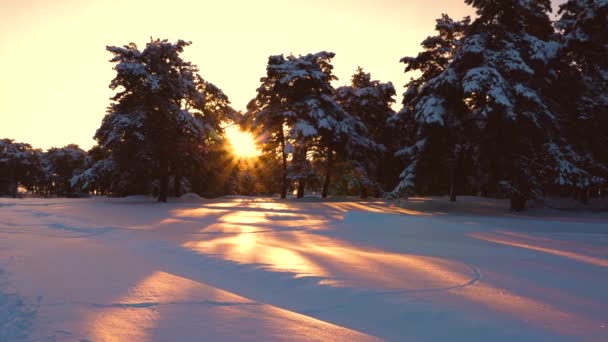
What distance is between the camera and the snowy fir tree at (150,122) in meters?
23.9

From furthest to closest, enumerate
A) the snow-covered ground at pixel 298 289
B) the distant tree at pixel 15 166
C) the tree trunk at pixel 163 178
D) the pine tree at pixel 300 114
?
the distant tree at pixel 15 166 < the pine tree at pixel 300 114 < the tree trunk at pixel 163 178 < the snow-covered ground at pixel 298 289

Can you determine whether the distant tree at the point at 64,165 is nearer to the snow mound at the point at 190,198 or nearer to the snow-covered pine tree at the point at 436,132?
the snow mound at the point at 190,198

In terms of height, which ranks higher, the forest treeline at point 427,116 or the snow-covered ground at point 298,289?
the forest treeline at point 427,116

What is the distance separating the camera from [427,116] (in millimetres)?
18516

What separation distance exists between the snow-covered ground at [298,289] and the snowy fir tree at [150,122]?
52.5ft

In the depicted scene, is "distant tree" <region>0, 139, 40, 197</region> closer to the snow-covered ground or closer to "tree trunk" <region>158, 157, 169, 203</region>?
"tree trunk" <region>158, 157, 169, 203</region>

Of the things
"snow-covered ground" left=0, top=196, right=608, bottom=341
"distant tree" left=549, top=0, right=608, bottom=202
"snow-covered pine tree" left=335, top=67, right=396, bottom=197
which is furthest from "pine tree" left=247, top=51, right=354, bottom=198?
"snow-covered ground" left=0, top=196, right=608, bottom=341

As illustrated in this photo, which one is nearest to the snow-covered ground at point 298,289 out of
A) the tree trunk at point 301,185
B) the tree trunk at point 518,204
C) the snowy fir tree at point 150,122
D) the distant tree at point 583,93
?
the tree trunk at point 518,204

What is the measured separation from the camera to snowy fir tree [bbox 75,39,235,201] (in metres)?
23.9

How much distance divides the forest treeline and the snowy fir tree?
84 mm

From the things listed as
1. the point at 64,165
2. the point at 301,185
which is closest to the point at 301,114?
the point at 301,185

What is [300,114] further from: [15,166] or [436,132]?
[15,166]

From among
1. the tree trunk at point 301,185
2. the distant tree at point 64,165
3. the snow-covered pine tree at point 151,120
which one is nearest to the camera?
the snow-covered pine tree at point 151,120

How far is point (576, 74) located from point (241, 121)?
21431 millimetres
